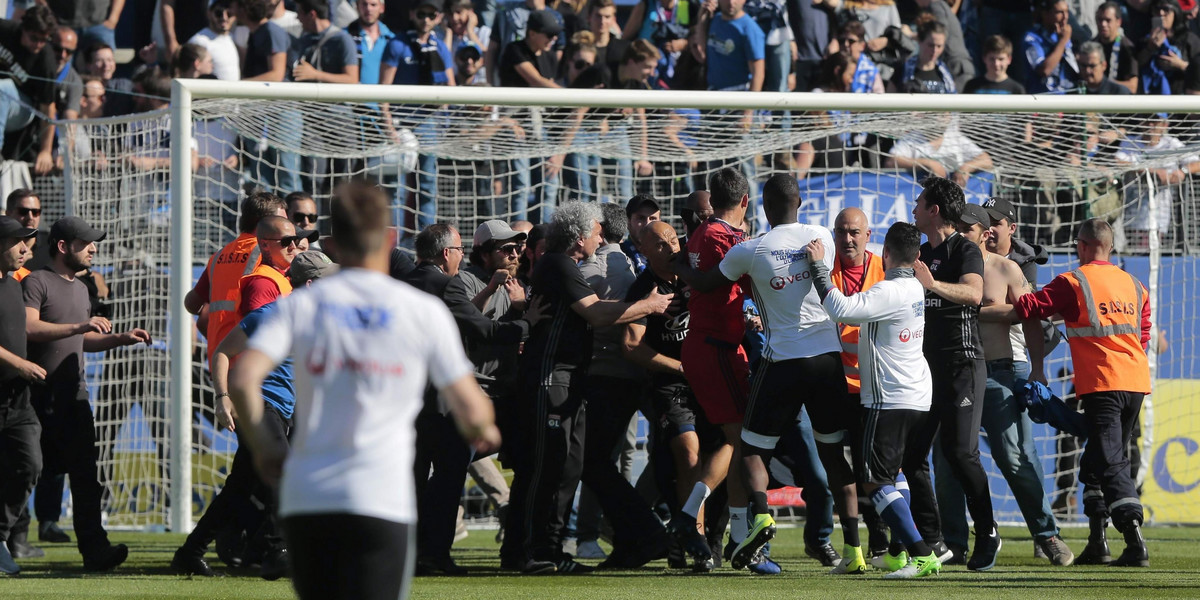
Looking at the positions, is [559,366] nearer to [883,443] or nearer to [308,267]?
[308,267]

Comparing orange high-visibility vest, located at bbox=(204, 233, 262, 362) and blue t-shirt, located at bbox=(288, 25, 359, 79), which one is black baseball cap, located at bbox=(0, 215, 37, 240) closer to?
orange high-visibility vest, located at bbox=(204, 233, 262, 362)

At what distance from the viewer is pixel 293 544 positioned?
3.59 m

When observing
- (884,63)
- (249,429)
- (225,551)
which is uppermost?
(884,63)

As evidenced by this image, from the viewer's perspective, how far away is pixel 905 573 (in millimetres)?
7488

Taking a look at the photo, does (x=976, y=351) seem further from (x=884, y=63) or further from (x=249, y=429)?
(x=884, y=63)

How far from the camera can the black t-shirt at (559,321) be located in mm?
7715

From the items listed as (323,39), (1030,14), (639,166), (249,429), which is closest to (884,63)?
(1030,14)

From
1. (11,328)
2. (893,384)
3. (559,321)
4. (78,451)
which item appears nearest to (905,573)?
(893,384)

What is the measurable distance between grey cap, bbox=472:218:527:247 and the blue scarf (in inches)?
377

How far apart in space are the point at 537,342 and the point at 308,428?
4296mm

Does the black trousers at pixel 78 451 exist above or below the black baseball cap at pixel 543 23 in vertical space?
below

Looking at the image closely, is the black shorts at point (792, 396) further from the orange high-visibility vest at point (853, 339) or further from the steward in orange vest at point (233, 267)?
the steward in orange vest at point (233, 267)

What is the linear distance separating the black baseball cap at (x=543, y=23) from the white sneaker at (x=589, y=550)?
6517mm

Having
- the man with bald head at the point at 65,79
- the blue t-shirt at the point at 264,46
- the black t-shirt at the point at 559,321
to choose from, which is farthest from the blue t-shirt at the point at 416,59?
the black t-shirt at the point at 559,321
